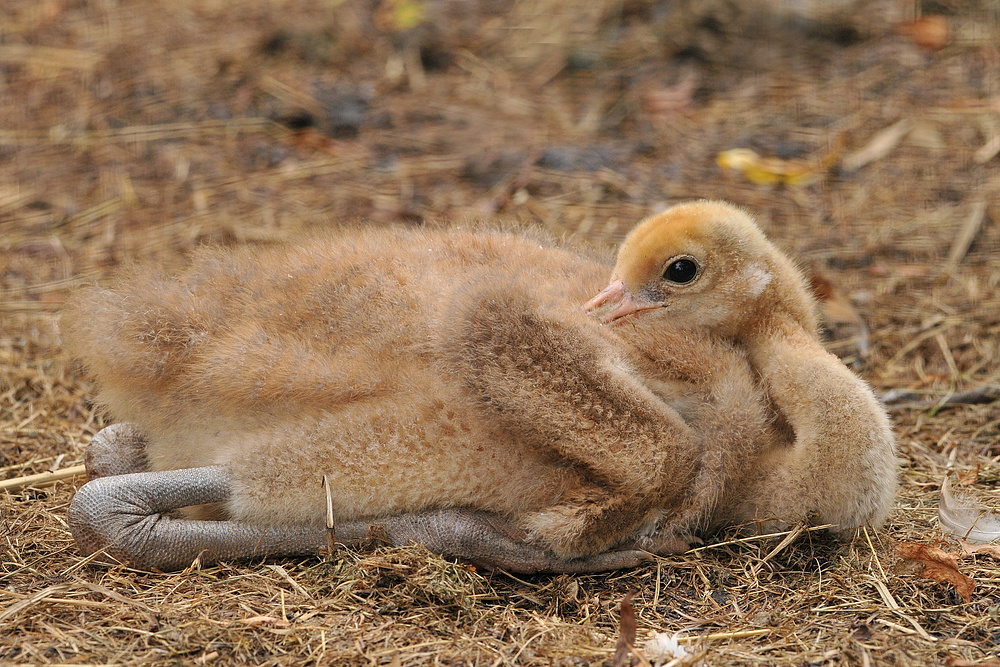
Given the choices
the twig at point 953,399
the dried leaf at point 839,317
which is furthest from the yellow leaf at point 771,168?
the twig at point 953,399

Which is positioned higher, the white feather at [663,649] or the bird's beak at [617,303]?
the bird's beak at [617,303]

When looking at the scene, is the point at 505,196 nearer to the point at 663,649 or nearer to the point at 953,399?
the point at 953,399

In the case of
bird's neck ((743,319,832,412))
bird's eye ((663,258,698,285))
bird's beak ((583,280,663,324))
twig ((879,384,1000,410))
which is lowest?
twig ((879,384,1000,410))

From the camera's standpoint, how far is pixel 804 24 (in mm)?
8094

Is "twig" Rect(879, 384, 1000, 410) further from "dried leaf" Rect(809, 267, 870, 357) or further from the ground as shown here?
"dried leaf" Rect(809, 267, 870, 357)

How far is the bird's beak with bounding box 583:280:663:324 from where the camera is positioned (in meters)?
3.54

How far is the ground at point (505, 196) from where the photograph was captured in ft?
10.2

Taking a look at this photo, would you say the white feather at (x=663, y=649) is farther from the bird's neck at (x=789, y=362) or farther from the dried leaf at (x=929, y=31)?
the dried leaf at (x=929, y=31)

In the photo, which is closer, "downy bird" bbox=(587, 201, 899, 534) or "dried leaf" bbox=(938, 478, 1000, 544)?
"downy bird" bbox=(587, 201, 899, 534)

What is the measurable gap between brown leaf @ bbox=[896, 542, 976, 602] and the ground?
3cm

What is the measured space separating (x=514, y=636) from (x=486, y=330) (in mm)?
949

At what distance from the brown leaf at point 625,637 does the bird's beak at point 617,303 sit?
40.4 inches

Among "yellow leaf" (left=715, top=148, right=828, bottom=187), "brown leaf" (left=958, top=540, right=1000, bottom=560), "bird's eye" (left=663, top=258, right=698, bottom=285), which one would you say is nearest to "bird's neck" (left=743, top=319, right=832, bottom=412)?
"bird's eye" (left=663, top=258, right=698, bottom=285)

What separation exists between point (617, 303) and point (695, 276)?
0.30 metres
